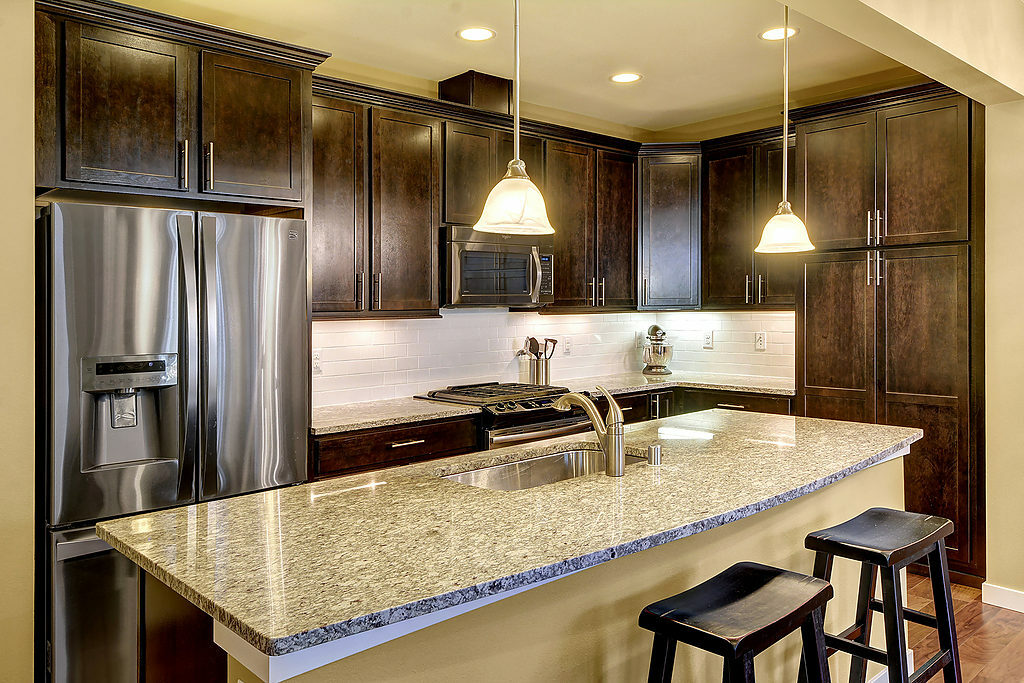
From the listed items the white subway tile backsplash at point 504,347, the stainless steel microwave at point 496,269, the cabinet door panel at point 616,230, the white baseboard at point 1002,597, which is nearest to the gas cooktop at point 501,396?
the white subway tile backsplash at point 504,347

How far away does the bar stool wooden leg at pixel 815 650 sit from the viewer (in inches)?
70.2

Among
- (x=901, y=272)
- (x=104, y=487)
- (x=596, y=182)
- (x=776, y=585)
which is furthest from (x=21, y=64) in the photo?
(x=901, y=272)

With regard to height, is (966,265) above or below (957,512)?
above

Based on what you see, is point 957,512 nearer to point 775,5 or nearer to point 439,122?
point 775,5

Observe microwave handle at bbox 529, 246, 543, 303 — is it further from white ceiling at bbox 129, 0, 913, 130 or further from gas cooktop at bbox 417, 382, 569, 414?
white ceiling at bbox 129, 0, 913, 130

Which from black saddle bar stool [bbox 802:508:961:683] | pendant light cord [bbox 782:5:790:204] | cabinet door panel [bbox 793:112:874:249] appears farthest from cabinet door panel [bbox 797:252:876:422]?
black saddle bar stool [bbox 802:508:961:683]

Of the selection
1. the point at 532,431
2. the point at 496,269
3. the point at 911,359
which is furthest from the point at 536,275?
the point at 911,359

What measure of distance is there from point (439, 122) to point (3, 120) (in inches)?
85.0

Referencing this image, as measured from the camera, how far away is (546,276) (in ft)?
14.5

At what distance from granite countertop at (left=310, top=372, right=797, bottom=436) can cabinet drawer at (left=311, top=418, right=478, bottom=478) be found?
4 centimetres

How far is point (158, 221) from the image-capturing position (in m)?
2.64

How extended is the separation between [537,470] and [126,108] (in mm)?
1952

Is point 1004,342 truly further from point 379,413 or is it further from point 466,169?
point 379,413

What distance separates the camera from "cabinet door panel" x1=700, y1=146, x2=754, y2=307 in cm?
479
